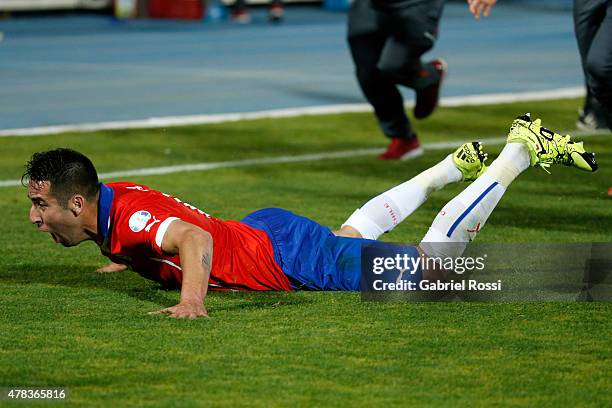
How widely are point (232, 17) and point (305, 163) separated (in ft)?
66.4

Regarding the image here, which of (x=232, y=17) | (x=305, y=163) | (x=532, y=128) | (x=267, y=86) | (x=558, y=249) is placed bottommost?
(x=232, y=17)

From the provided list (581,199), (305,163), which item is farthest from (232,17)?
(581,199)

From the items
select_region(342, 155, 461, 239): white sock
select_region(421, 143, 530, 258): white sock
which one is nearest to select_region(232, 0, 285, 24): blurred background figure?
select_region(342, 155, 461, 239): white sock

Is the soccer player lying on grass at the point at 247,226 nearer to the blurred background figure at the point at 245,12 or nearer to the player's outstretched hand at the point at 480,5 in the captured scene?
the player's outstretched hand at the point at 480,5

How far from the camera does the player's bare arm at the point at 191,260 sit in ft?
20.9

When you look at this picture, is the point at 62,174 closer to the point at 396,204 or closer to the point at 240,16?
the point at 396,204

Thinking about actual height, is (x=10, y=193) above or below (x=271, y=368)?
below

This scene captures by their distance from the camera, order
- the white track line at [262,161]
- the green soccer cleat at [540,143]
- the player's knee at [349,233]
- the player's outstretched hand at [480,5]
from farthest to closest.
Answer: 1. the white track line at [262,161]
2. the player's outstretched hand at [480,5]
3. the player's knee at [349,233]
4. the green soccer cleat at [540,143]

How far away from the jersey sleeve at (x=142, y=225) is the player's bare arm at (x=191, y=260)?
0.05 metres

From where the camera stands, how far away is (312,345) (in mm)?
6180

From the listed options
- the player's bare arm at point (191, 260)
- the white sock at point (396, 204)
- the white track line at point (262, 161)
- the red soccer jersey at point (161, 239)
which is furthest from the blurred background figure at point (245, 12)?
the player's bare arm at point (191, 260)

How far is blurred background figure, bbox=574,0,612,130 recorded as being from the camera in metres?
9.50

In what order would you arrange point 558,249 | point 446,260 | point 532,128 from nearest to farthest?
point 446,260 → point 532,128 → point 558,249

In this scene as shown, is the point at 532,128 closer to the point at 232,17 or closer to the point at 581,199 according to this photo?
the point at 581,199
